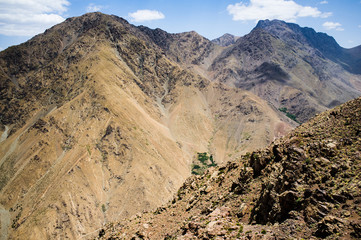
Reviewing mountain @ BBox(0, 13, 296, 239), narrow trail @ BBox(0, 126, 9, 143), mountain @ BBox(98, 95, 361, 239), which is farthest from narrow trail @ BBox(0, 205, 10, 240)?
mountain @ BBox(98, 95, 361, 239)

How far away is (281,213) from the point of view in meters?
19.1

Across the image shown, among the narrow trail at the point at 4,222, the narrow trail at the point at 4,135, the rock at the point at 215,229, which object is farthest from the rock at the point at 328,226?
the narrow trail at the point at 4,135

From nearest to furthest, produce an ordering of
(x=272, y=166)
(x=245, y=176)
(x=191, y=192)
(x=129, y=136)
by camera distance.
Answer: (x=272, y=166) < (x=245, y=176) < (x=191, y=192) < (x=129, y=136)

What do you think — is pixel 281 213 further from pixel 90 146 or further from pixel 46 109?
pixel 46 109

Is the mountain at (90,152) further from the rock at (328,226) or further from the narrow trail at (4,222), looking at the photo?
the rock at (328,226)

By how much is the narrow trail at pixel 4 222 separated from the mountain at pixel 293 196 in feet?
343

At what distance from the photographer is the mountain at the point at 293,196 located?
54.2ft

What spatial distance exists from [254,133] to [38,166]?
148m

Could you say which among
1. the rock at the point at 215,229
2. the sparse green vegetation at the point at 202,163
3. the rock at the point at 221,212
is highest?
the rock at the point at 221,212

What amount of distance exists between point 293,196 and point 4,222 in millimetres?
132458

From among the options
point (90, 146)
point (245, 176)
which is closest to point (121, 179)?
point (90, 146)

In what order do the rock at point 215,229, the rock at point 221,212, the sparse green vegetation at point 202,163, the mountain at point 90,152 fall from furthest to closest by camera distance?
the sparse green vegetation at point 202,163 < the mountain at point 90,152 < the rock at point 221,212 < the rock at point 215,229

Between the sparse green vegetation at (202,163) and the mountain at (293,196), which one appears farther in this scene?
the sparse green vegetation at (202,163)

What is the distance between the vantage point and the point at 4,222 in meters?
110
